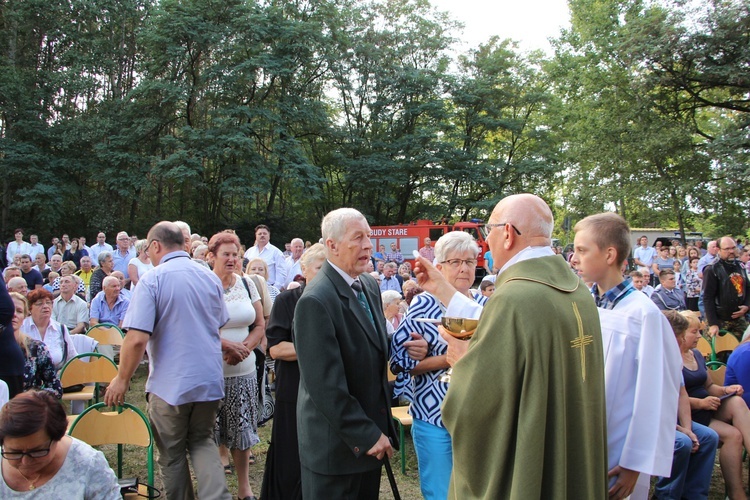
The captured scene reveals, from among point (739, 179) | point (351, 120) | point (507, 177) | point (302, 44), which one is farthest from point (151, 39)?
point (739, 179)

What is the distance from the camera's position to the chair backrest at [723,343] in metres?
7.02

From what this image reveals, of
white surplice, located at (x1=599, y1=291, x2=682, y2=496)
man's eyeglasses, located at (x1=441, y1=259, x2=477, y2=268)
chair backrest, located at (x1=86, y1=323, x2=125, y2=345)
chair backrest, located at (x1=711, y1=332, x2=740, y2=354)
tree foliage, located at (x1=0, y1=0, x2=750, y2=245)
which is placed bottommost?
chair backrest, located at (x1=711, y1=332, x2=740, y2=354)

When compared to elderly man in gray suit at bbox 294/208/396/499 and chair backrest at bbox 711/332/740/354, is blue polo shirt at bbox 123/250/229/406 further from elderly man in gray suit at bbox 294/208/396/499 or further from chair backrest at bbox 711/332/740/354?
chair backrest at bbox 711/332/740/354

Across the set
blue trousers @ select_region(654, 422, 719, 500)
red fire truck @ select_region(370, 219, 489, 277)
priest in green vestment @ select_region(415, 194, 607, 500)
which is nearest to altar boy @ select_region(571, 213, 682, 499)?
priest in green vestment @ select_region(415, 194, 607, 500)

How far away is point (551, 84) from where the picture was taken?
110 ft

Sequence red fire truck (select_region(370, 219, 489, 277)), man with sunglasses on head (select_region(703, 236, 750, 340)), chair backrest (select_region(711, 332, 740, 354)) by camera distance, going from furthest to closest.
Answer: red fire truck (select_region(370, 219, 489, 277))
man with sunglasses on head (select_region(703, 236, 750, 340))
chair backrest (select_region(711, 332, 740, 354))

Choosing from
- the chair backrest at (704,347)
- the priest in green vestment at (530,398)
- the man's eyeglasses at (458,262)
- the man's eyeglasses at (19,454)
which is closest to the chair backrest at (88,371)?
the man's eyeglasses at (19,454)

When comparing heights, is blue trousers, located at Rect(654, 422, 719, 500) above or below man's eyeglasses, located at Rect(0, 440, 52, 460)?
below

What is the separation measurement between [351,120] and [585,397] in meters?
31.8

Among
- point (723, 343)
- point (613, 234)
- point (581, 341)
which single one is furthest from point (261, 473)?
point (723, 343)

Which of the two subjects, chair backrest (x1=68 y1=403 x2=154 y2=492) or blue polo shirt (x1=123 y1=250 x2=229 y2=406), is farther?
chair backrest (x1=68 y1=403 x2=154 y2=492)

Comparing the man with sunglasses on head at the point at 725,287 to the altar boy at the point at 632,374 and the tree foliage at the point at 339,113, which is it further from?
the tree foliage at the point at 339,113

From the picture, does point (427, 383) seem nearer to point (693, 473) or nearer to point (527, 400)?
point (527, 400)

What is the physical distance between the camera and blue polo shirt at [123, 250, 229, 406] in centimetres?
359
